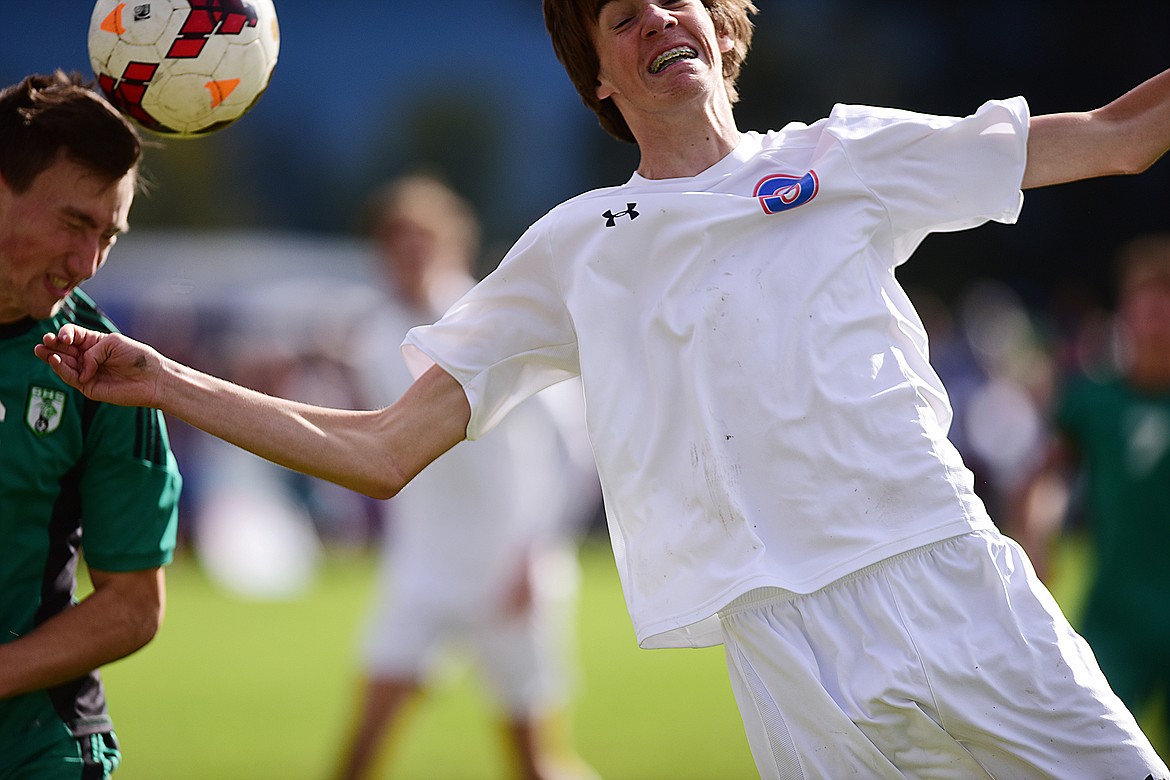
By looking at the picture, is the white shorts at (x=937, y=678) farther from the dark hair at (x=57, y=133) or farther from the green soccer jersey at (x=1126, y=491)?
the green soccer jersey at (x=1126, y=491)

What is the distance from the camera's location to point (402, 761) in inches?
322

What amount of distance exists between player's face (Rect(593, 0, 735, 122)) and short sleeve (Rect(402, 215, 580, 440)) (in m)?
0.42

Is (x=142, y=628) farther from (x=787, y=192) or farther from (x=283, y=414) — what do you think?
(x=787, y=192)

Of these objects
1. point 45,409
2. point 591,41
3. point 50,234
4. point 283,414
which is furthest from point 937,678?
point 50,234

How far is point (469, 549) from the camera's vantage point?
7230 millimetres

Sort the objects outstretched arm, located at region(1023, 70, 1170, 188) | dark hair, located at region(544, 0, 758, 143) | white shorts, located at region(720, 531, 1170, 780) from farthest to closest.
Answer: dark hair, located at region(544, 0, 758, 143), outstretched arm, located at region(1023, 70, 1170, 188), white shorts, located at region(720, 531, 1170, 780)

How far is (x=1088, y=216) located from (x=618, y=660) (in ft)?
64.0

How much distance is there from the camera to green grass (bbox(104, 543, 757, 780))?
7867mm

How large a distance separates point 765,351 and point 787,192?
0.39m

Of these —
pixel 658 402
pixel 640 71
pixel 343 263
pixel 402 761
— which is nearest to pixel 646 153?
pixel 640 71

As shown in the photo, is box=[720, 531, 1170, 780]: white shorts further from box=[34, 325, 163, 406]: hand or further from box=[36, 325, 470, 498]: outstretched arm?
box=[34, 325, 163, 406]: hand

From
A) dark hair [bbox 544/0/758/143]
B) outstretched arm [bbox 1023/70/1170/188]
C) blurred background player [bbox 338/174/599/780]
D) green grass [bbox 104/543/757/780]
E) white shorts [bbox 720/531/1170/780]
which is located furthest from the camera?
green grass [bbox 104/543/757/780]

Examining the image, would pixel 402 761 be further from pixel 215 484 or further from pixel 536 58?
pixel 536 58

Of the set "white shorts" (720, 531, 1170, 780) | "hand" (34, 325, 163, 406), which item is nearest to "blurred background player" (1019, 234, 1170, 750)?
"white shorts" (720, 531, 1170, 780)
